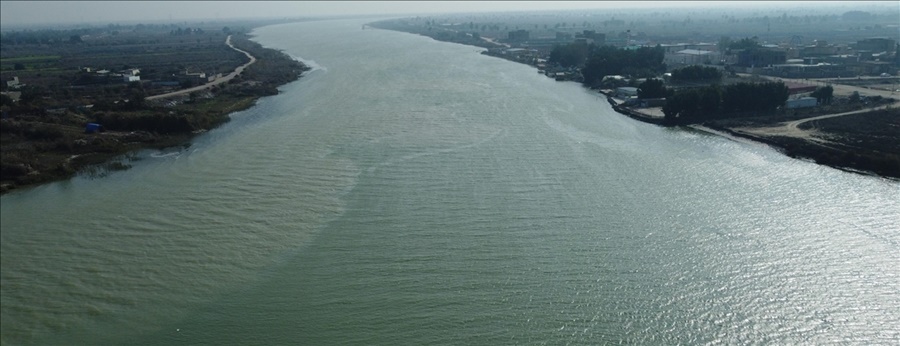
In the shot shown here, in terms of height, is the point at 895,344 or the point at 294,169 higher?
the point at 294,169

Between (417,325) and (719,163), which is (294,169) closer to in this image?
(417,325)

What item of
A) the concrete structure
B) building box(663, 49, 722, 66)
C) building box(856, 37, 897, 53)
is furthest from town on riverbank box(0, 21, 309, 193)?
building box(856, 37, 897, 53)

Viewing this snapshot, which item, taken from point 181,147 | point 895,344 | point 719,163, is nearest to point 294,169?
point 181,147

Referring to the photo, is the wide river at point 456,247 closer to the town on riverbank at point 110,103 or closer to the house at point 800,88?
the town on riverbank at point 110,103

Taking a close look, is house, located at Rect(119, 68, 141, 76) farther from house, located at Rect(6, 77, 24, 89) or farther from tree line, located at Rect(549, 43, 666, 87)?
tree line, located at Rect(549, 43, 666, 87)

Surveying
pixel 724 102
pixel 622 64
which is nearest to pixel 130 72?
pixel 622 64

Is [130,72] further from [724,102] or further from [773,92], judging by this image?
[773,92]

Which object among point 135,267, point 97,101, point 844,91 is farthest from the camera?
point 844,91
